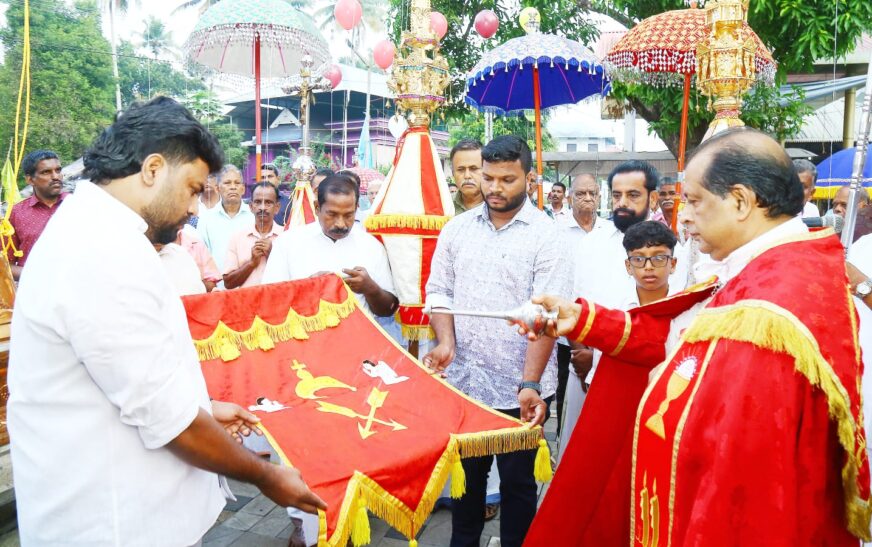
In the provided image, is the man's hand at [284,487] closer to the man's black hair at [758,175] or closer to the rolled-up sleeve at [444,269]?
the rolled-up sleeve at [444,269]

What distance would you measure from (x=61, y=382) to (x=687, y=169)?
1744 millimetres

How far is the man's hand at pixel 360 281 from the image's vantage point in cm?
335

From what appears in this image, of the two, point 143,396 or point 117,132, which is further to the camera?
point 117,132

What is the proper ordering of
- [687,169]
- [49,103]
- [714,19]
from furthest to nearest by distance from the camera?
[49,103], [714,19], [687,169]

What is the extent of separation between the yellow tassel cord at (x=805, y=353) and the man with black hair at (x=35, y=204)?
5376 millimetres

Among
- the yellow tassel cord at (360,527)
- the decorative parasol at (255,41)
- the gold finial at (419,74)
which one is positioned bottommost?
the yellow tassel cord at (360,527)

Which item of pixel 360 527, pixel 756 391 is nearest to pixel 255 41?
pixel 360 527

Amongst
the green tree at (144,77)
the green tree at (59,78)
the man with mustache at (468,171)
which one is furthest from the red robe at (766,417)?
the green tree at (144,77)

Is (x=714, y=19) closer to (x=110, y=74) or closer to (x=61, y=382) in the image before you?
(x=61, y=382)

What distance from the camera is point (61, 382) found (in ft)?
4.66

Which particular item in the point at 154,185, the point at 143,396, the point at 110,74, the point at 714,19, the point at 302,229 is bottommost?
the point at 143,396

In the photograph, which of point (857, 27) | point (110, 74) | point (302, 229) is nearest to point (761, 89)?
point (857, 27)

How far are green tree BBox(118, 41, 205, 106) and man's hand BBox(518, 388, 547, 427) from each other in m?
24.6

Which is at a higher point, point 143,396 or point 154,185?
point 154,185
